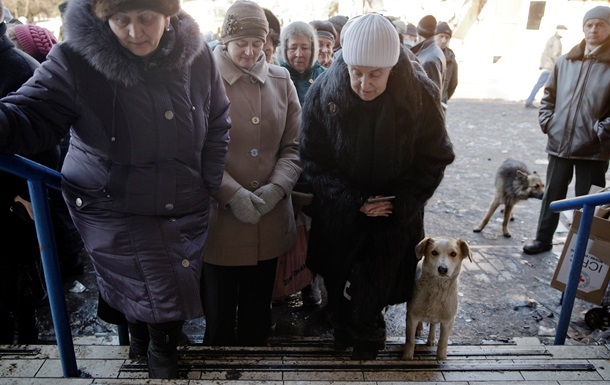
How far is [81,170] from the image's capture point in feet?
6.53

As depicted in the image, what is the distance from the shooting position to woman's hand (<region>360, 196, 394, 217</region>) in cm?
257

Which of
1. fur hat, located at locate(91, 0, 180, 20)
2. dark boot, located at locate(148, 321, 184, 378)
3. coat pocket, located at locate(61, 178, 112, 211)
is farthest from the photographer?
dark boot, located at locate(148, 321, 184, 378)

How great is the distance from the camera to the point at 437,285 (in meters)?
2.84

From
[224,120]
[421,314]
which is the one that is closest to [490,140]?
[421,314]

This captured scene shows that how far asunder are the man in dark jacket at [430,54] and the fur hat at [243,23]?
3369 mm

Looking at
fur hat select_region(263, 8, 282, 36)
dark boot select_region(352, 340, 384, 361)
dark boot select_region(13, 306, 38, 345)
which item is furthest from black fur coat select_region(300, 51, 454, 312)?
dark boot select_region(13, 306, 38, 345)

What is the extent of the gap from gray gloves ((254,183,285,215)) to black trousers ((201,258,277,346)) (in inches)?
15.4

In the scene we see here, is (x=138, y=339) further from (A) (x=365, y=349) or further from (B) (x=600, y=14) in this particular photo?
(B) (x=600, y=14)

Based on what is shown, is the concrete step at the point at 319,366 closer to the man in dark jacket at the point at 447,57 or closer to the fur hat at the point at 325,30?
the fur hat at the point at 325,30

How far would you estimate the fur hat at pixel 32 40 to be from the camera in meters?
3.38

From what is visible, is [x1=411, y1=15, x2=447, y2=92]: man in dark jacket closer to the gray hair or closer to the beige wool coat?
the gray hair

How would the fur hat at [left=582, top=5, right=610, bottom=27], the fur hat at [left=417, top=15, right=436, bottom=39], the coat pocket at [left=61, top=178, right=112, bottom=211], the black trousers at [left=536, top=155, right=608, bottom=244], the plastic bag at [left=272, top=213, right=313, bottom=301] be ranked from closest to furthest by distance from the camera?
1. the coat pocket at [left=61, top=178, right=112, bottom=211]
2. the plastic bag at [left=272, top=213, right=313, bottom=301]
3. the fur hat at [left=582, top=5, right=610, bottom=27]
4. the black trousers at [left=536, top=155, right=608, bottom=244]
5. the fur hat at [left=417, top=15, right=436, bottom=39]

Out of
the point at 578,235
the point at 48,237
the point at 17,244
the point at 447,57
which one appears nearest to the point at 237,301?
the point at 48,237

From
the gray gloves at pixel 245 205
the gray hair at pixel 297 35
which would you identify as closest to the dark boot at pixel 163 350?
the gray gloves at pixel 245 205
